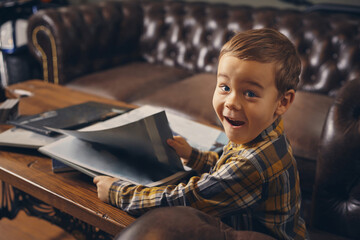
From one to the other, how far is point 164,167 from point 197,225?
29 cm

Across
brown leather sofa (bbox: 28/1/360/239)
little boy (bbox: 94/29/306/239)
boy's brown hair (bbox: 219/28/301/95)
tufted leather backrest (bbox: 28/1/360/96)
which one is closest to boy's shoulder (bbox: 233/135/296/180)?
little boy (bbox: 94/29/306/239)

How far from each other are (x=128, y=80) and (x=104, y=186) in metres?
1.38

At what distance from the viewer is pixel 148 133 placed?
0.68 metres

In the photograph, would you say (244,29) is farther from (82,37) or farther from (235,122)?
(235,122)

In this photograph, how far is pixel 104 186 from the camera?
2.28ft

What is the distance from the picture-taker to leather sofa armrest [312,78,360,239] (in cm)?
83

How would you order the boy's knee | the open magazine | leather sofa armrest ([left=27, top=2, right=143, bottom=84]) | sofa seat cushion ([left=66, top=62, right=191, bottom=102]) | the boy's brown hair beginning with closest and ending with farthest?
the boy's knee, the boy's brown hair, the open magazine, sofa seat cushion ([left=66, top=62, right=191, bottom=102]), leather sofa armrest ([left=27, top=2, right=143, bottom=84])

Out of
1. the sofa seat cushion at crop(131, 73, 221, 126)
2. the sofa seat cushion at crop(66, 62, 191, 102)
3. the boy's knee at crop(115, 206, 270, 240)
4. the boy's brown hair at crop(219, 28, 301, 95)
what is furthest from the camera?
the sofa seat cushion at crop(66, 62, 191, 102)

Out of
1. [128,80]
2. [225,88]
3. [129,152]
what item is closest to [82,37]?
[128,80]

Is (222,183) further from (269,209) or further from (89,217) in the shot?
(89,217)

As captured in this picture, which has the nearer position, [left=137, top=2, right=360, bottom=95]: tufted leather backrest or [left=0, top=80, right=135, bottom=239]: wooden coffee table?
[left=0, top=80, right=135, bottom=239]: wooden coffee table

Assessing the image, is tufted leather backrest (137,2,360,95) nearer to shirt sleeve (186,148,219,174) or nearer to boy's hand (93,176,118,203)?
shirt sleeve (186,148,219,174)

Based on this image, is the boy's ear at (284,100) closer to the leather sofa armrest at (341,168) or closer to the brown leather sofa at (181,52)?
the leather sofa armrest at (341,168)

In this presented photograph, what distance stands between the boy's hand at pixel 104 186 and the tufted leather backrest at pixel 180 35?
152 cm
